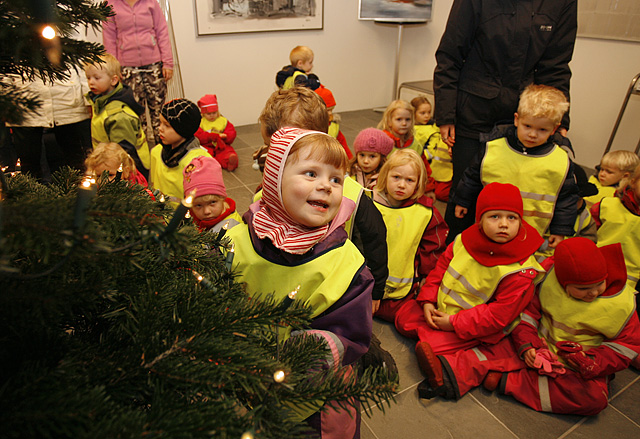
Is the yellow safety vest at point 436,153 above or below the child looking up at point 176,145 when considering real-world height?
below

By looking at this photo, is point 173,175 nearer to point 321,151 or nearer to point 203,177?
point 203,177

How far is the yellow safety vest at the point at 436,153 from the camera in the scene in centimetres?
450

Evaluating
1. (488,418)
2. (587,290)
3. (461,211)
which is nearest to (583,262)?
(587,290)

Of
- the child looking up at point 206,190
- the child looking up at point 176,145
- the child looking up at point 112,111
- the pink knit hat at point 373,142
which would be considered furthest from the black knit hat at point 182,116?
the pink knit hat at point 373,142

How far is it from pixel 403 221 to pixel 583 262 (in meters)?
1.05

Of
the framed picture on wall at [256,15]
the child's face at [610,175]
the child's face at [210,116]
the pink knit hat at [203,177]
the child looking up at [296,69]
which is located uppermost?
the framed picture on wall at [256,15]

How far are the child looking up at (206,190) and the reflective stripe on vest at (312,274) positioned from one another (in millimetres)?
1230

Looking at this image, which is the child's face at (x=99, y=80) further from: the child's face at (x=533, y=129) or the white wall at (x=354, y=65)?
the white wall at (x=354, y=65)

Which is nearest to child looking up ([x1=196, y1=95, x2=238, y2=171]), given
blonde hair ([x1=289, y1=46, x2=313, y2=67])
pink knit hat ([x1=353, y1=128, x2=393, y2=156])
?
blonde hair ([x1=289, y1=46, x2=313, y2=67])

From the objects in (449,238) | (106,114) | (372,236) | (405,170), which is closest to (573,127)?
(449,238)

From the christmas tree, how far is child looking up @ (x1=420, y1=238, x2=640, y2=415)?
1.72 meters

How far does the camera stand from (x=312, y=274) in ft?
4.13

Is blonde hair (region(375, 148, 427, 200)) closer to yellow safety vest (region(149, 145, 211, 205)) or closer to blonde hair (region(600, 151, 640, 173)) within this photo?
yellow safety vest (region(149, 145, 211, 205))

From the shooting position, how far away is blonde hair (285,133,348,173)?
1.23m
